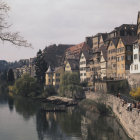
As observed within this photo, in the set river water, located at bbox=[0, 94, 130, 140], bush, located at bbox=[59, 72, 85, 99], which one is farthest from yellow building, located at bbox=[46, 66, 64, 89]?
river water, located at bbox=[0, 94, 130, 140]

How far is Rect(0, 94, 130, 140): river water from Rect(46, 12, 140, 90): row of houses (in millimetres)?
17242

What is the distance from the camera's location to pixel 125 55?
78.6 metres

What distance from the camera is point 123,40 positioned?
8000cm

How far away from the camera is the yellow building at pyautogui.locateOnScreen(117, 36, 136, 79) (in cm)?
7831

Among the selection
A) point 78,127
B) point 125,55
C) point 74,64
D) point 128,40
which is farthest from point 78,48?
point 78,127

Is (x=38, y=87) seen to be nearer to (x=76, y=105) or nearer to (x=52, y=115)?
(x=76, y=105)

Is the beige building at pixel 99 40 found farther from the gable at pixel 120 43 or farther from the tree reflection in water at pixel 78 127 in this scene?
the tree reflection in water at pixel 78 127

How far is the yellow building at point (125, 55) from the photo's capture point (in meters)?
78.3

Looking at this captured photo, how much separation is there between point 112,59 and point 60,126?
3676 centimetres

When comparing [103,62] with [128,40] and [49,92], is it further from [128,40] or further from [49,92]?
[49,92]

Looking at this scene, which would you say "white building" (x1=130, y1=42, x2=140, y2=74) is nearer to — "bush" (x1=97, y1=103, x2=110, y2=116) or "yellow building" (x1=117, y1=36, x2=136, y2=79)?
"yellow building" (x1=117, y1=36, x2=136, y2=79)

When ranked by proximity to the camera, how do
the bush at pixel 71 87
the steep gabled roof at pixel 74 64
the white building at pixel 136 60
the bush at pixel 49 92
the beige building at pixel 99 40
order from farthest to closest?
the beige building at pixel 99 40 < the steep gabled roof at pixel 74 64 < the bush at pixel 49 92 < the bush at pixel 71 87 < the white building at pixel 136 60

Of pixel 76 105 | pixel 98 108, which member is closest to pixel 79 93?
pixel 76 105

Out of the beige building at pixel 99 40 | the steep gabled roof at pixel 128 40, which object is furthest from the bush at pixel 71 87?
the beige building at pixel 99 40
